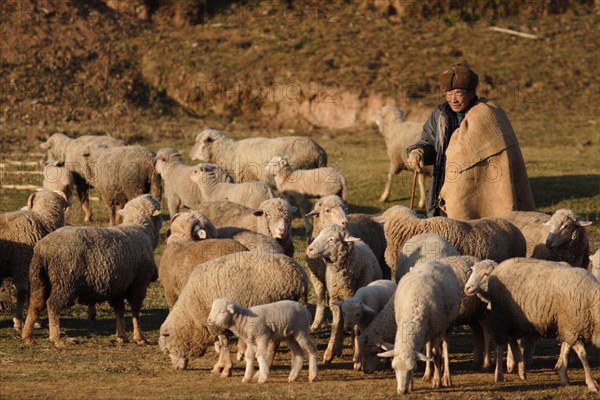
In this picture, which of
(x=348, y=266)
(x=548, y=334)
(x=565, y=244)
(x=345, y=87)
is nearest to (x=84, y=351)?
(x=348, y=266)

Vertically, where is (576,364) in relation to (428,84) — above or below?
below

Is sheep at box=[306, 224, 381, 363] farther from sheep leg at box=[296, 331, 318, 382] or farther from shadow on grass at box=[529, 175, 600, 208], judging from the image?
shadow on grass at box=[529, 175, 600, 208]

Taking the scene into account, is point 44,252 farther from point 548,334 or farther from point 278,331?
point 548,334

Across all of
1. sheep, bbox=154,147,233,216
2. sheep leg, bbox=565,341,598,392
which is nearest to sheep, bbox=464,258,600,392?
sheep leg, bbox=565,341,598,392

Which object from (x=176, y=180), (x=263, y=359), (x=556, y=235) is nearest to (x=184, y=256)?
(x=263, y=359)

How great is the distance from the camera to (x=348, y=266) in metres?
10.6

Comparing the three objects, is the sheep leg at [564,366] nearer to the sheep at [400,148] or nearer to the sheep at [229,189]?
the sheep at [229,189]

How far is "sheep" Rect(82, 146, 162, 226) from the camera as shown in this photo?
17984 mm

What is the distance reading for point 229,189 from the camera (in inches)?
635

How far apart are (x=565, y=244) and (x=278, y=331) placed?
4.47 meters

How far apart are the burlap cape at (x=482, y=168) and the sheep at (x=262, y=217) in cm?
185

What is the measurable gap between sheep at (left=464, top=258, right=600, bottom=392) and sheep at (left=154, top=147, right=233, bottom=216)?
8058mm

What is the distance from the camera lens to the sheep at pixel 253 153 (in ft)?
62.7

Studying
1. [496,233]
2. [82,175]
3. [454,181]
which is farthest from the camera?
[82,175]
